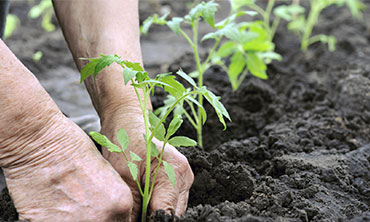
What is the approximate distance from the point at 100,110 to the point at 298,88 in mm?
1596

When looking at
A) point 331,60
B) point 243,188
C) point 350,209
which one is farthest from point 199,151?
point 331,60

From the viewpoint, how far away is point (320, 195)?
156 centimetres

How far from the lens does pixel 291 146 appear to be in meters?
2.01

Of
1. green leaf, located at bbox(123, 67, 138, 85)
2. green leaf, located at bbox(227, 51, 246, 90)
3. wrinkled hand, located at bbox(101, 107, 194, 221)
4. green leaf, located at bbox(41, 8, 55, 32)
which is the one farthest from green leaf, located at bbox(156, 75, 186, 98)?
green leaf, located at bbox(41, 8, 55, 32)

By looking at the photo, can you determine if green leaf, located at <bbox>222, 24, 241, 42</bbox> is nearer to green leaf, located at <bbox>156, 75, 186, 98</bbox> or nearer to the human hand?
green leaf, located at <bbox>156, 75, 186, 98</bbox>

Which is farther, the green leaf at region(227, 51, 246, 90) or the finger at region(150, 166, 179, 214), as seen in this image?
the green leaf at region(227, 51, 246, 90)

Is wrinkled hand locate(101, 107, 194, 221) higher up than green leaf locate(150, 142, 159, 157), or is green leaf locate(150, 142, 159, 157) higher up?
green leaf locate(150, 142, 159, 157)

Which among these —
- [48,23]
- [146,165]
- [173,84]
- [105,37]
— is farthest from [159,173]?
[48,23]

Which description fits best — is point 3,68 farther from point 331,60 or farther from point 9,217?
point 331,60

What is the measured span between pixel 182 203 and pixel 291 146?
0.79 meters

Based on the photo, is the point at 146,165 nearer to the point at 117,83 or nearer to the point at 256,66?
the point at 117,83

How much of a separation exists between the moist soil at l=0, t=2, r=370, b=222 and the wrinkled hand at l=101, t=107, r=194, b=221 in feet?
0.23

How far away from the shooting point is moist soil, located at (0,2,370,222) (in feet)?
4.79

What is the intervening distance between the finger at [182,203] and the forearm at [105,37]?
413 mm
